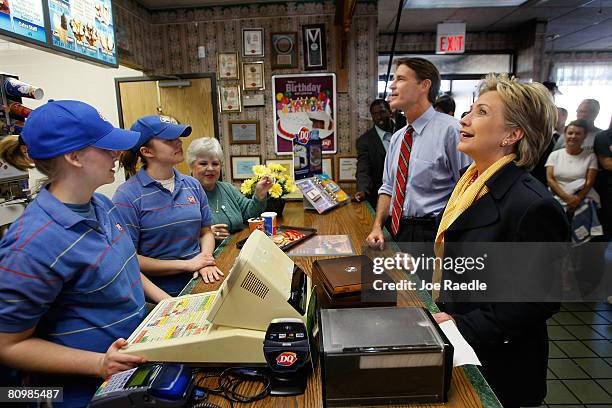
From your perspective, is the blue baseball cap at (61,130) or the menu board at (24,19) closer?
the blue baseball cap at (61,130)

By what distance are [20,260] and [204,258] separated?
2.93 feet

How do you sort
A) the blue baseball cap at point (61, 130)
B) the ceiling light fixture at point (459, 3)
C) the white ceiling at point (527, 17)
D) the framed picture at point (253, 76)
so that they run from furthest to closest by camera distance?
the white ceiling at point (527, 17), the ceiling light fixture at point (459, 3), the framed picture at point (253, 76), the blue baseball cap at point (61, 130)

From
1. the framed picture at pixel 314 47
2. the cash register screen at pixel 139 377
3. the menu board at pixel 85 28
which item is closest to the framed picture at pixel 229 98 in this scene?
the framed picture at pixel 314 47

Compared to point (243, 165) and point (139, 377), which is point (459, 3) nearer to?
point (243, 165)

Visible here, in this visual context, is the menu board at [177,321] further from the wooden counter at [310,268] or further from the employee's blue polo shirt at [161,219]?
the employee's blue polo shirt at [161,219]

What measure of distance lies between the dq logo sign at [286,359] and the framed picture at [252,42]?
4.31 meters

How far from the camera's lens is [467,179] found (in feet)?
5.31

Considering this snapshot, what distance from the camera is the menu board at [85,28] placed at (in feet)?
8.34

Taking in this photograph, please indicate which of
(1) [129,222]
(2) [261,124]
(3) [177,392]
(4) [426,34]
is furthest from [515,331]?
(4) [426,34]

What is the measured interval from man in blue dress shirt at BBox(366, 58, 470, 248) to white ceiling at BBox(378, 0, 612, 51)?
3.34 m

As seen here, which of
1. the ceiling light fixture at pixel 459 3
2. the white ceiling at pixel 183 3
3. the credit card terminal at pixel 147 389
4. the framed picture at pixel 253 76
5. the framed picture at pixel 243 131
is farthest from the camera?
the ceiling light fixture at pixel 459 3

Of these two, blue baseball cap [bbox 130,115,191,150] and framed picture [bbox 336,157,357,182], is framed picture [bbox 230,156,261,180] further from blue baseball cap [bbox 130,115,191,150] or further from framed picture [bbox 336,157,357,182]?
blue baseball cap [bbox 130,115,191,150]

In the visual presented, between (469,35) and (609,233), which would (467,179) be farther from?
(469,35)

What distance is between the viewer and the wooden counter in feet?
3.14
